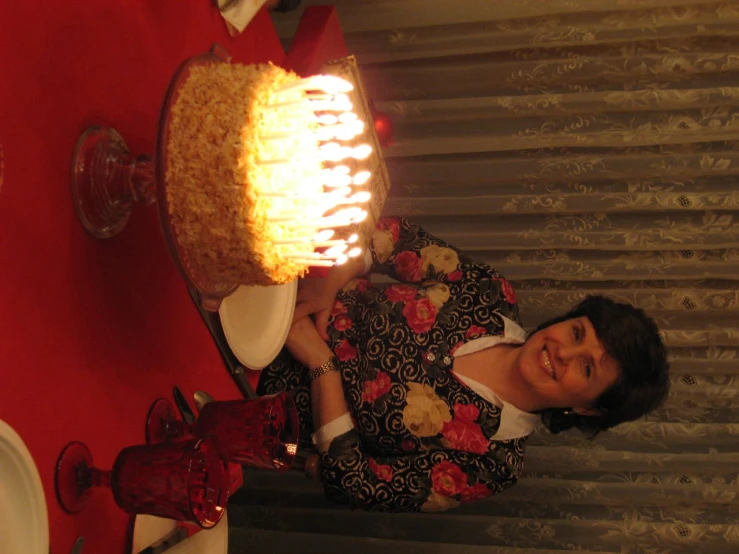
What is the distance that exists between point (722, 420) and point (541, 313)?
0.71 metres

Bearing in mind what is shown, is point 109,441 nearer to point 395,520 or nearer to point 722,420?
point 395,520

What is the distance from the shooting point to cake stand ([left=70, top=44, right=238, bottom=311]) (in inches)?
27.9

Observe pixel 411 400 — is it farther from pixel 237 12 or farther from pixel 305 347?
pixel 237 12

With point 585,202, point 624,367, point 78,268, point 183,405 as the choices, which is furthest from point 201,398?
point 585,202

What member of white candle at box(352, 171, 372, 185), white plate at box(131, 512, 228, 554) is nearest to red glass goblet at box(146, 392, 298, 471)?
white plate at box(131, 512, 228, 554)

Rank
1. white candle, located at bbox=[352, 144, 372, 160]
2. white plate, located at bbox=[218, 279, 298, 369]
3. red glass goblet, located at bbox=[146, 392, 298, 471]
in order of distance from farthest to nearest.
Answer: white plate, located at bbox=[218, 279, 298, 369] < red glass goblet, located at bbox=[146, 392, 298, 471] < white candle, located at bbox=[352, 144, 372, 160]

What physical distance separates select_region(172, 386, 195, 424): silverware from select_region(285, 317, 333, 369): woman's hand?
0.40 metres

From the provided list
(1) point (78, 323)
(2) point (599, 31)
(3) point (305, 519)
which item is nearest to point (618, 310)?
(2) point (599, 31)

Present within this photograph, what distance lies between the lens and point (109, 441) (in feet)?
2.66

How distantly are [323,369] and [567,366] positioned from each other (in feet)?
1.82

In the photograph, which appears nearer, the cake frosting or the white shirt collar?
the cake frosting

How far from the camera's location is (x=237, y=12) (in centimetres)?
122

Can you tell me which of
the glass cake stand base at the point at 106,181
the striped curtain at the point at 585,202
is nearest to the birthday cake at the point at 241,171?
the glass cake stand base at the point at 106,181

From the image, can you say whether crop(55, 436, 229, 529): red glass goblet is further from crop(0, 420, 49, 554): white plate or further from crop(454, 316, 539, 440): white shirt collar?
crop(454, 316, 539, 440): white shirt collar
